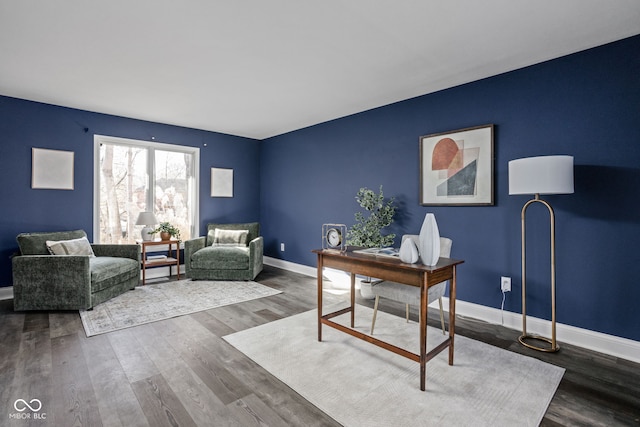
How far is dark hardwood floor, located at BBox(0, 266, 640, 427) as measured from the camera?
1.78 m

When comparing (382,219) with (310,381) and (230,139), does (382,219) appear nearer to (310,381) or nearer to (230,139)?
(310,381)

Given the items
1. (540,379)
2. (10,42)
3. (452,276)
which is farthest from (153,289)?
(540,379)

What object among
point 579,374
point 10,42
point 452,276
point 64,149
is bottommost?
point 579,374

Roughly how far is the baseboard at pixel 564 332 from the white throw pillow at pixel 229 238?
10.7 feet

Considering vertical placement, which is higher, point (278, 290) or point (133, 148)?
point (133, 148)

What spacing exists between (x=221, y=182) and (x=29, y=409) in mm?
4406

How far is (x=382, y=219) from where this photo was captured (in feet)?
13.3

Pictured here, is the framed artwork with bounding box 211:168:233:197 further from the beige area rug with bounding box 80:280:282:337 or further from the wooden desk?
the wooden desk

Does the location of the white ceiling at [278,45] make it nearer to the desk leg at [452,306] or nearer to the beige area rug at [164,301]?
the desk leg at [452,306]

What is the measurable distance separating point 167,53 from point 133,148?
278 centimetres

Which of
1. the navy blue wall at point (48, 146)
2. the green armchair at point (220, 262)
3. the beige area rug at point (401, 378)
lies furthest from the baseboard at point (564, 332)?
the navy blue wall at point (48, 146)

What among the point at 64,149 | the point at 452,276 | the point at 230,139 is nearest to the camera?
the point at 452,276

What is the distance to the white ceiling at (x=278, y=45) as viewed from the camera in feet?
7.12

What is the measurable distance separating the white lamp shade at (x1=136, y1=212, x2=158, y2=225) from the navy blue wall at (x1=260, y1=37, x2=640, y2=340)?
3.23m
